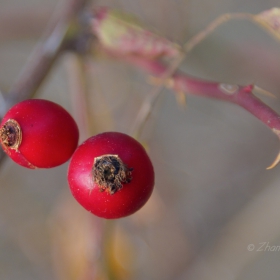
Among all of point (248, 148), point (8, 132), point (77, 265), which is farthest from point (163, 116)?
point (8, 132)

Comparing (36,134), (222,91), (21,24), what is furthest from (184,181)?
(36,134)

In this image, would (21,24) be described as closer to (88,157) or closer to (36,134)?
(36,134)

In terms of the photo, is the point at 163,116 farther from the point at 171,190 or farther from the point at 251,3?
the point at 251,3

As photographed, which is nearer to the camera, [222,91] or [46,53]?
[222,91]

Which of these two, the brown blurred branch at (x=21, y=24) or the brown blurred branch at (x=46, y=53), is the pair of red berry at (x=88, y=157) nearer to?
the brown blurred branch at (x=46, y=53)

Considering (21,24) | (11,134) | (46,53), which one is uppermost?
(21,24)

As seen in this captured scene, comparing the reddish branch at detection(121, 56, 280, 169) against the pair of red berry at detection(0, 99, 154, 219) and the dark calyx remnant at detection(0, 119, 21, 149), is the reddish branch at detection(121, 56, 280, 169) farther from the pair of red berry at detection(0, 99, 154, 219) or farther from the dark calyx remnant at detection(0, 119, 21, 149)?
the dark calyx remnant at detection(0, 119, 21, 149)

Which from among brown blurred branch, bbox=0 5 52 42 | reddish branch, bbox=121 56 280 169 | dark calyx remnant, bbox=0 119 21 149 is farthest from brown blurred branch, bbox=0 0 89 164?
brown blurred branch, bbox=0 5 52 42
